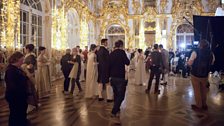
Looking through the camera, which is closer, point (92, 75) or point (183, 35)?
point (92, 75)

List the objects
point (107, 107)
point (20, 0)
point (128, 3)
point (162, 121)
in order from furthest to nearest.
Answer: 1. point (128, 3)
2. point (20, 0)
3. point (107, 107)
4. point (162, 121)

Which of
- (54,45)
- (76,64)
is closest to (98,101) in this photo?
(76,64)

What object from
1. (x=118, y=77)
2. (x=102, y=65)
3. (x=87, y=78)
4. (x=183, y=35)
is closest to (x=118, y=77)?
(x=118, y=77)

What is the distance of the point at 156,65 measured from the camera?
9.52 metres

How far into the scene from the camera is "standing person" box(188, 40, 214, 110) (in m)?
7.07

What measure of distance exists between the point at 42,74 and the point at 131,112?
11.1 feet

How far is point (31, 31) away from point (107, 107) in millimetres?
6470

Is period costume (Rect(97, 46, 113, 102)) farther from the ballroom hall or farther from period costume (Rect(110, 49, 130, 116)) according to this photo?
period costume (Rect(110, 49, 130, 116))

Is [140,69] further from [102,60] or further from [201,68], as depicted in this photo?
[201,68]

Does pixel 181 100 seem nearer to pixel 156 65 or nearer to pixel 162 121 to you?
pixel 156 65

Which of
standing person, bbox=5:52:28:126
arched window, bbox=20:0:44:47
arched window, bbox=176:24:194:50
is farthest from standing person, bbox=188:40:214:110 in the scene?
arched window, bbox=176:24:194:50

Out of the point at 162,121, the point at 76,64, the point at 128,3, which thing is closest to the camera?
the point at 162,121

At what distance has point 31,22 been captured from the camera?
12406 mm

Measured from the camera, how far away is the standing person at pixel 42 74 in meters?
8.73
